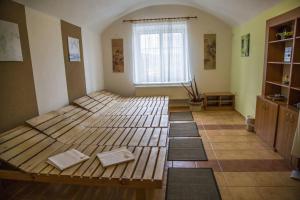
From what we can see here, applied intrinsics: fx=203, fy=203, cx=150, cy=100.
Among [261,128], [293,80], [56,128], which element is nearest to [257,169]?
[261,128]

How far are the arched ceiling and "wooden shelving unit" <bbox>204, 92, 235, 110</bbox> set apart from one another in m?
1.68

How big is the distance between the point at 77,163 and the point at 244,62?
3.87m

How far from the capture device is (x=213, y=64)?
17.4 feet

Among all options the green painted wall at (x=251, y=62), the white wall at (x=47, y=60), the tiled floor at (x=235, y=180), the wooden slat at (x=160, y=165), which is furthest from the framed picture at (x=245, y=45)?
the white wall at (x=47, y=60)

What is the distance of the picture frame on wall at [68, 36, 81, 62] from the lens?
366cm

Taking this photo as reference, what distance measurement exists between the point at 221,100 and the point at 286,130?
272 cm

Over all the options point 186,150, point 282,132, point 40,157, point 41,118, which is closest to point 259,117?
point 282,132

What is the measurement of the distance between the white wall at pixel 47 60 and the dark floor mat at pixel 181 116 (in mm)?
2304

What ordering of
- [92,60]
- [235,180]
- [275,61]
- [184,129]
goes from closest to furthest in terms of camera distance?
1. [235,180]
2. [275,61]
3. [184,129]
4. [92,60]

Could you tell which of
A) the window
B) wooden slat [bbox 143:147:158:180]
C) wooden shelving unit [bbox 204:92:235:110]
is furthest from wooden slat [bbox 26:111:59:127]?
wooden shelving unit [bbox 204:92:235:110]

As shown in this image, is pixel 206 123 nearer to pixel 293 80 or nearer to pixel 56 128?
pixel 293 80

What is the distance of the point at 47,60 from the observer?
2.98 meters

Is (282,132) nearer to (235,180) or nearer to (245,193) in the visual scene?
(235,180)

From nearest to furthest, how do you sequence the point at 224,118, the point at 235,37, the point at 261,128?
the point at 261,128 < the point at 224,118 < the point at 235,37
